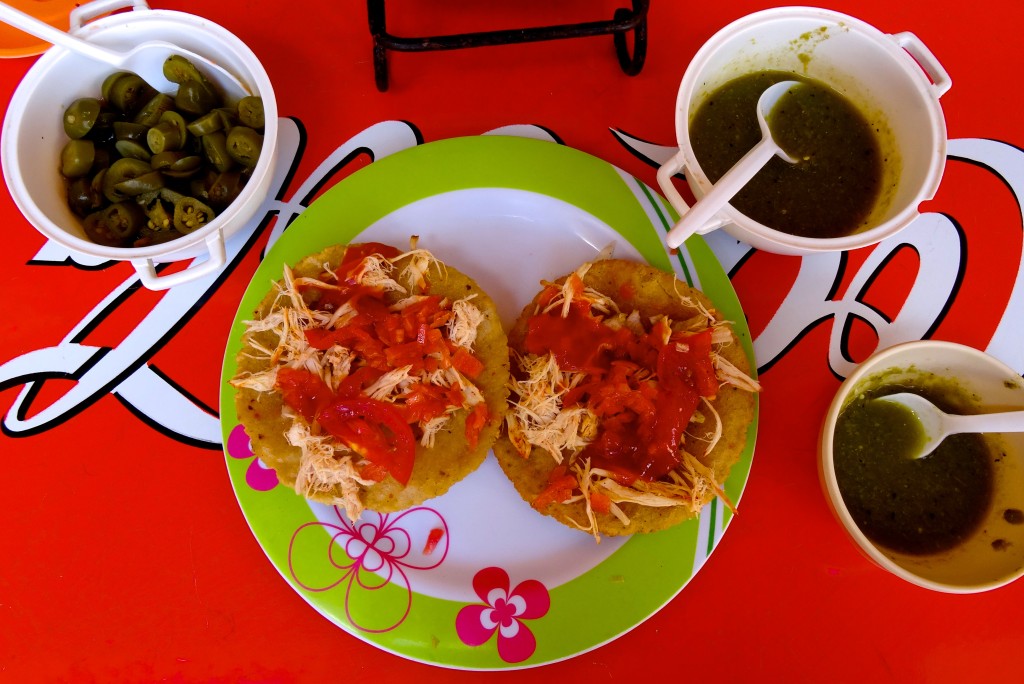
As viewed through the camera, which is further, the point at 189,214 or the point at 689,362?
the point at 189,214

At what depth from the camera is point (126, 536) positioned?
2.44m

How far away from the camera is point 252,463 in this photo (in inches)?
89.2

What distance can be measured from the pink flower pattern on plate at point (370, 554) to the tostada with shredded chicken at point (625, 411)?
42 centimetres

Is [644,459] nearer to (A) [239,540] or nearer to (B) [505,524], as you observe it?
(B) [505,524]

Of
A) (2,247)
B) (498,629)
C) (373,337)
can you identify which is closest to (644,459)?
(498,629)

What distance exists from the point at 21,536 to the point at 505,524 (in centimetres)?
194

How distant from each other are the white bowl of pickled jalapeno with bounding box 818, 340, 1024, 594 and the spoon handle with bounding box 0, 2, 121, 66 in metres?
2.90

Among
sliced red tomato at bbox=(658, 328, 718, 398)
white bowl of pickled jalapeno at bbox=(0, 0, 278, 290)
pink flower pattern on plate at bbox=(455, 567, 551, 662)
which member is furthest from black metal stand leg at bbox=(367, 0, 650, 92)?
pink flower pattern on plate at bbox=(455, 567, 551, 662)

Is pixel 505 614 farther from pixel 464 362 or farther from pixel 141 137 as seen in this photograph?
pixel 141 137

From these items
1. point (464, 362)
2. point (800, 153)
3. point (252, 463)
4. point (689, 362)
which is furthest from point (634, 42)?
Result: point (252, 463)

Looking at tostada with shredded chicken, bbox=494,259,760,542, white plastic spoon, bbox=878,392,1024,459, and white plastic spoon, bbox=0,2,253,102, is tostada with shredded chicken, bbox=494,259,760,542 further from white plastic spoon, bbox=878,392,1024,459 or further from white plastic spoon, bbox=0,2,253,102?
white plastic spoon, bbox=0,2,253,102

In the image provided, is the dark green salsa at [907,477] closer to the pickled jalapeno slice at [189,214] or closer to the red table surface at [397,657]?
the red table surface at [397,657]

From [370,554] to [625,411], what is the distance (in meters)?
1.08

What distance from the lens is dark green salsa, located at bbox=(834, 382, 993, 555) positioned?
7.02 ft
